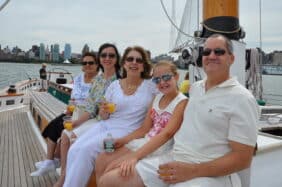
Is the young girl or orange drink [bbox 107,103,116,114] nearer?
the young girl

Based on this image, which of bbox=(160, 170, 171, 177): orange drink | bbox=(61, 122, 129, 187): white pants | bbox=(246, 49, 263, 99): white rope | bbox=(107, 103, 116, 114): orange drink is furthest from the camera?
bbox=(246, 49, 263, 99): white rope

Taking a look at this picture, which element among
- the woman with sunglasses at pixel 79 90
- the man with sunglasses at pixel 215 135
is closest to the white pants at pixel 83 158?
the man with sunglasses at pixel 215 135

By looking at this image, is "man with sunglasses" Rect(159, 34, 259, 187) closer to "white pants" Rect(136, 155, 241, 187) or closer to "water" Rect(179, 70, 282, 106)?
"white pants" Rect(136, 155, 241, 187)

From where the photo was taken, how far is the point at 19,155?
500 cm

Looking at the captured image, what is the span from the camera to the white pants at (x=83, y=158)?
254cm

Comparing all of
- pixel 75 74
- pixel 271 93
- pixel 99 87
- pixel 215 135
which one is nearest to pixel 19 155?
pixel 99 87

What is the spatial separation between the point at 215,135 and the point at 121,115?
1032mm

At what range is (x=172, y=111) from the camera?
2.34 meters

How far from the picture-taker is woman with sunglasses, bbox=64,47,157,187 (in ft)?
8.38

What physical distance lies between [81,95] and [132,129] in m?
1.24

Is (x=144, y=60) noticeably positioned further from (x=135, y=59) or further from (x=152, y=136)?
(x=152, y=136)

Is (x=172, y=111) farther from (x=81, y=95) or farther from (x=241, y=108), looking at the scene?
(x=81, y=95)

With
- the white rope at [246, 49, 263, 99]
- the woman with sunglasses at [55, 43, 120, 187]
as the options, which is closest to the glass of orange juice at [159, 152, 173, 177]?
the woman with sunglasses at [55, 43, 120, 187]

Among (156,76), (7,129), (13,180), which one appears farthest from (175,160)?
(7,129)
